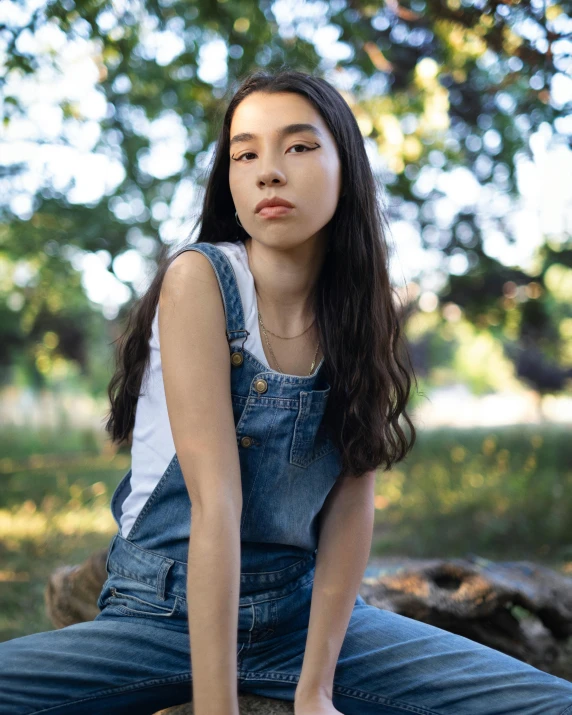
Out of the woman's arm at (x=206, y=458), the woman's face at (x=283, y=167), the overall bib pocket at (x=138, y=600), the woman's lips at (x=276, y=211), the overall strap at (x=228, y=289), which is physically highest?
the woman's face at (x=283, y=167)

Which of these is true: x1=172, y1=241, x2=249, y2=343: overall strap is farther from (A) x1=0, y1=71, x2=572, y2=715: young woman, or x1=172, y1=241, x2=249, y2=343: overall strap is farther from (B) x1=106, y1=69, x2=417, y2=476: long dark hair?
(B) x1=106, y1=69, x2=417, y2=476: long dark hair

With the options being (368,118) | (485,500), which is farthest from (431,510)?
(368,118)

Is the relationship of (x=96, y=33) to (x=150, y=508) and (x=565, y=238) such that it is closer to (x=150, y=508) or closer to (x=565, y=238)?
(x=150, y=508)

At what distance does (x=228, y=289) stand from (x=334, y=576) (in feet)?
2.32

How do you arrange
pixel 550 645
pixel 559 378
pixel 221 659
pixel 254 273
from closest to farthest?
pixel 221 659 < pixel 254 273 < pixel 550 645 < pixel 559 378

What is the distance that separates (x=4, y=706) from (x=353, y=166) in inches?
55.2

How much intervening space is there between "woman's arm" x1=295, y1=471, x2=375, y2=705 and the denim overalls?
7cm

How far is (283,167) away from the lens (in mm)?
1786

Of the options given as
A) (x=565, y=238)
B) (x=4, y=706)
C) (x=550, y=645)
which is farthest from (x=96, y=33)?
(x=565, y=238)

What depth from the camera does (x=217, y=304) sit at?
1752mm

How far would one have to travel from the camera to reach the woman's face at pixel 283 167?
1788 millimetres

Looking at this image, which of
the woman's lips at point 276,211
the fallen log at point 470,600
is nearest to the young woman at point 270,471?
the woman's lips at point 276,211

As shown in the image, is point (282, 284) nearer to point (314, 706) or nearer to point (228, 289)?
point (228, 289)

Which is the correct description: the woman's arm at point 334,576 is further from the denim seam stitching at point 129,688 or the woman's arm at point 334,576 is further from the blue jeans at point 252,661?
the denim seam stitching at point 129,688
